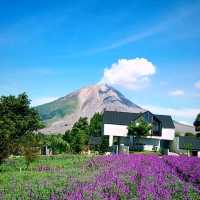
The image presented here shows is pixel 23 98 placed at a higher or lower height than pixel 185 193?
higher

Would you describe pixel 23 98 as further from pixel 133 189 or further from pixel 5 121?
pixel 133 189

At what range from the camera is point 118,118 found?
76875 mm

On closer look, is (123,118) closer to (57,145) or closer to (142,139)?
(142,139)

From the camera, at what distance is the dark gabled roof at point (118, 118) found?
7562cm

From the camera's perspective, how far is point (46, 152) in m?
57.9

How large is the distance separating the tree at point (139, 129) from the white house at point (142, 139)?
7.24 feet

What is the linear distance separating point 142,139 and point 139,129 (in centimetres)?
547

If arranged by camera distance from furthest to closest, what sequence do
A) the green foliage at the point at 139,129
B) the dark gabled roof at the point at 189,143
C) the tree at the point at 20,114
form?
the dark gabled roof at the point at 189,143
the green foliage at the point at 139,129
the tree at the point at 20,114

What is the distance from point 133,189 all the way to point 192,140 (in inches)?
2592

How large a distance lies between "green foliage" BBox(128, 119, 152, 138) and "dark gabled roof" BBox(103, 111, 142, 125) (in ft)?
10.5

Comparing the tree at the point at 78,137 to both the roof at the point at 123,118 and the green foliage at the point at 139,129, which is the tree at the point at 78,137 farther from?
the green foliage at the point at 139,129

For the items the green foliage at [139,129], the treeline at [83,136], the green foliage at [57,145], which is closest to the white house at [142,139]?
the treeline at [83,136]

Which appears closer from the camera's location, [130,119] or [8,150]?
[8,150]

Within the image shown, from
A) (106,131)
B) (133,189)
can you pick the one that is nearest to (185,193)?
(133,189)
